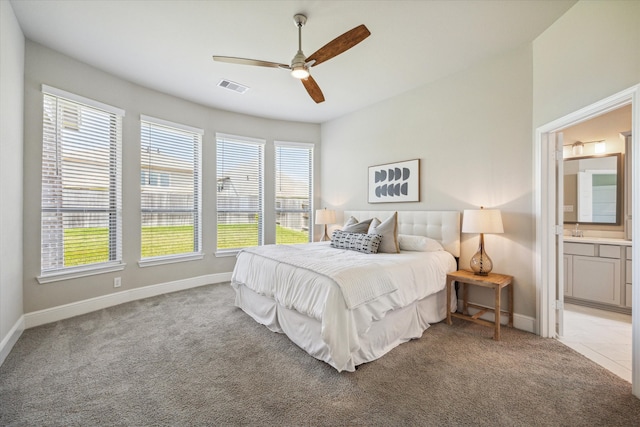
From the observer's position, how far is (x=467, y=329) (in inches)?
115

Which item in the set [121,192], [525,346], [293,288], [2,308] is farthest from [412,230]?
[2,308]

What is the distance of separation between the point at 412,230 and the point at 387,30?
2.45m

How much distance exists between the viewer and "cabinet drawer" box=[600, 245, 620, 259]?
3.33 m

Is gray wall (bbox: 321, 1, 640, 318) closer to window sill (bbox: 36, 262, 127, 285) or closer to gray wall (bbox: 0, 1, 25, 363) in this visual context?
window sill (bbox: 36, 262, 127, 285)

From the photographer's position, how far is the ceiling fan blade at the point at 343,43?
2.10 meters

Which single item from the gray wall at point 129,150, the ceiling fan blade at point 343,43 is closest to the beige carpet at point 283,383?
the gray wall at point 129,150

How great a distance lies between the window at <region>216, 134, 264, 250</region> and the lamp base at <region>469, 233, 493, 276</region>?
11.9 ft

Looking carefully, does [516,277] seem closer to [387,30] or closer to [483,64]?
[483,64]

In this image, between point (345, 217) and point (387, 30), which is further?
point (345, 217)

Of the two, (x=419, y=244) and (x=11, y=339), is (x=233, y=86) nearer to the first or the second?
(x=419, y=244)

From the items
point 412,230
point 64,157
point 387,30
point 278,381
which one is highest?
point 387,30

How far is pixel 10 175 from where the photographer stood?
2.47 meters

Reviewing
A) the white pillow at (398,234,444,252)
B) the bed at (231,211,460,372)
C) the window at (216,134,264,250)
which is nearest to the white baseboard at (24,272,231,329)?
the window at (216,134,264,250)

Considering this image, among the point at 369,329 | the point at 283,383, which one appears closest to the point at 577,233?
the point at 369,329
